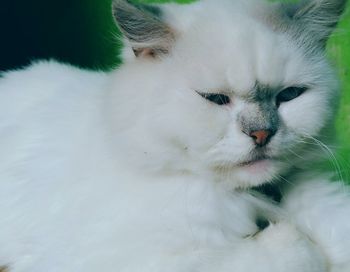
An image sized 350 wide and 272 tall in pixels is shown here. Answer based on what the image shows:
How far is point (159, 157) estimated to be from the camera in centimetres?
141

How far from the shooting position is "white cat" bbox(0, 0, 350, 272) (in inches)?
53.2

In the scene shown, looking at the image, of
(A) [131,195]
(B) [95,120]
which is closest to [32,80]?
(B) [95,120]

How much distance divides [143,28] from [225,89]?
0.75 ft

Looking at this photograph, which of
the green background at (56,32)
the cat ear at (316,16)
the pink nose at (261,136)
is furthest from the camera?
the green background at (56,32)

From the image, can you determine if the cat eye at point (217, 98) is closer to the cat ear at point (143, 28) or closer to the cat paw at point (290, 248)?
the cat ear at point (143, 28)

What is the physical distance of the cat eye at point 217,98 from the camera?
1360mm

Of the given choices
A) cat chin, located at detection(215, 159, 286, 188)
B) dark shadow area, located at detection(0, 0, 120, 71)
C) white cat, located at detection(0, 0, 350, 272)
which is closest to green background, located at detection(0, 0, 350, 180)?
dark shadow area, located at detection(0, 0, 120, 71)

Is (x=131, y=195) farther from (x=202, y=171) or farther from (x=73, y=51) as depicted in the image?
(x=73, y=51)

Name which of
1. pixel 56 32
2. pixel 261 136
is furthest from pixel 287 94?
pixel 56 32

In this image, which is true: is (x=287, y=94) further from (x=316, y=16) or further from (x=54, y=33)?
(x=54, y=33)

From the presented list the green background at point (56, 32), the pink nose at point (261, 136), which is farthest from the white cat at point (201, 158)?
the green background at point (56, 32)

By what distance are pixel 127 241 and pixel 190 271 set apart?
152 mm

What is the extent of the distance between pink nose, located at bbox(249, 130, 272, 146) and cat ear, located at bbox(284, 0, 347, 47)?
0.29m

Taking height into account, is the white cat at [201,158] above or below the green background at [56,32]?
above
